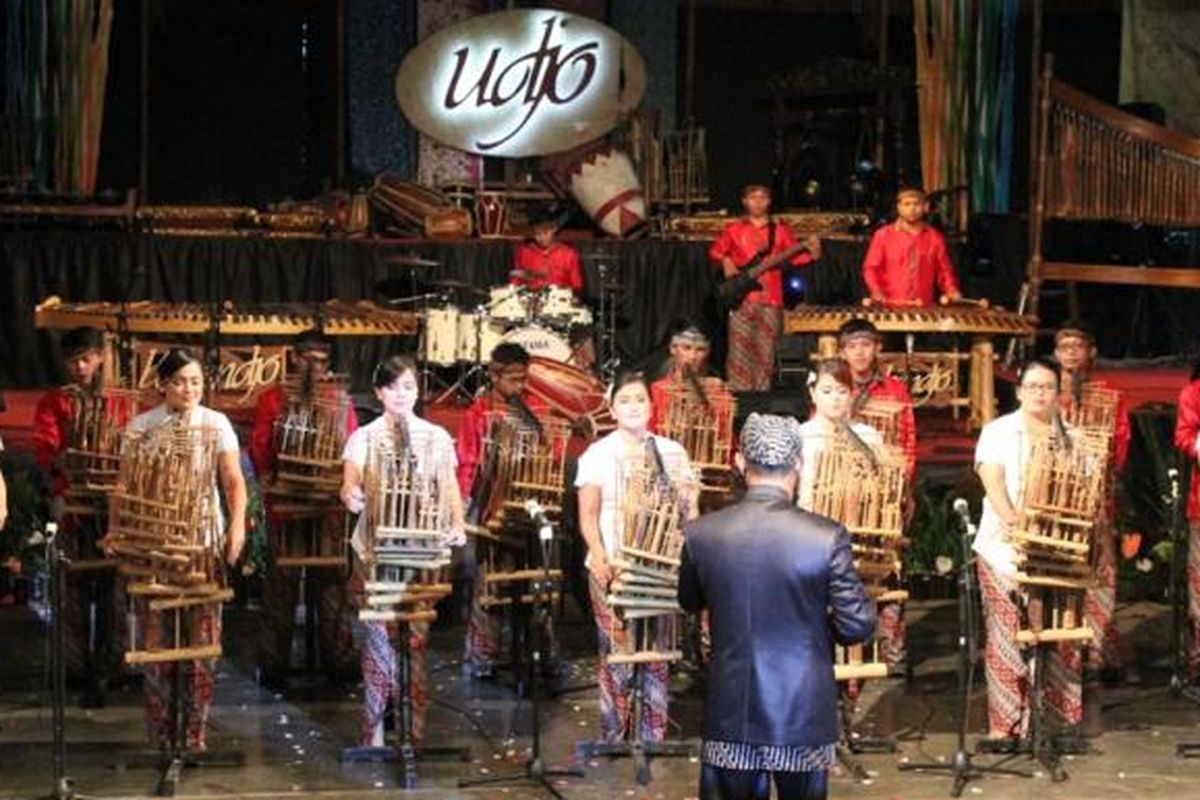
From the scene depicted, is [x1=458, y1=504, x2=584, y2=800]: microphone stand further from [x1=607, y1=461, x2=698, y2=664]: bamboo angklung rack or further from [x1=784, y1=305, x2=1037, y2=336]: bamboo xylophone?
[x1=784, y1=305, x2=1037, y2=336]: bamboo xylophone

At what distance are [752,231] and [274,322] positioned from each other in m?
3.55

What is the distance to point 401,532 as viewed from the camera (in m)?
11.3

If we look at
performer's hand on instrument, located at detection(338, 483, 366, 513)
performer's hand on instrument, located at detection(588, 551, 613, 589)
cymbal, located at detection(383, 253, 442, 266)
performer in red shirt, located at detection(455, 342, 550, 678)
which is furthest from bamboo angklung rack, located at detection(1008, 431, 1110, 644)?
cymbal, located at detection(383, 253, 442, 266)

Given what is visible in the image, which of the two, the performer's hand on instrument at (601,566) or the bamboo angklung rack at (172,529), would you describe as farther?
the performer's hand on instrument at (601,566)

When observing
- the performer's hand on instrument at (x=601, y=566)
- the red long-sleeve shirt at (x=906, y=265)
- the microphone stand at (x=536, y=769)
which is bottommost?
the microphone stand at (x=536, y=769)

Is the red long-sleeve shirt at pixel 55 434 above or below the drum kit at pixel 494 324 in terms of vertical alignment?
below

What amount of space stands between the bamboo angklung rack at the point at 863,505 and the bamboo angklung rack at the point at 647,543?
23.8 inches

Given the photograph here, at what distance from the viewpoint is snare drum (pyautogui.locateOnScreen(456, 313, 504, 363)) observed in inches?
713

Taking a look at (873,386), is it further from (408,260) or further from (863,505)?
(408,260)

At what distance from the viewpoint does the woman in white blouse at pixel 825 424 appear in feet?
37.5

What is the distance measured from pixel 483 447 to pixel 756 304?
567cm

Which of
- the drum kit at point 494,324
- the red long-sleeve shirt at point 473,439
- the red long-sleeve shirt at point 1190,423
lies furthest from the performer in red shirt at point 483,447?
the drum kit at point 494,324

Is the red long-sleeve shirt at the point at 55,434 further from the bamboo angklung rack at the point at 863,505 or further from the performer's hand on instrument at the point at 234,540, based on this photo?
the bamboo angklung rack at the point at 863,505

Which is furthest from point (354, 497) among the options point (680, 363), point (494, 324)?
point (494, 324)
